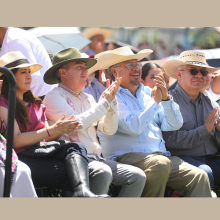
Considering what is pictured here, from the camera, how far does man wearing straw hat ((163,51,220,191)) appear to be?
4.61 metres

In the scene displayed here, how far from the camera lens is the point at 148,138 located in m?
4.32

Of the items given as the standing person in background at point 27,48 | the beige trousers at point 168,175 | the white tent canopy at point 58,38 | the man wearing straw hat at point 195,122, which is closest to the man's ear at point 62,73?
the standing person in background at point 27,48

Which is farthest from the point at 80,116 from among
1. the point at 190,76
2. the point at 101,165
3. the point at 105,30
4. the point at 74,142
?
the point at 105,30

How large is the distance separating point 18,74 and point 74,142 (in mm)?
900

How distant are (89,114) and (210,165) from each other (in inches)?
72.1

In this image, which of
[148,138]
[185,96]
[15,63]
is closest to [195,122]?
[185,96]

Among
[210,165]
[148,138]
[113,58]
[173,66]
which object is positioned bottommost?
[210,165]

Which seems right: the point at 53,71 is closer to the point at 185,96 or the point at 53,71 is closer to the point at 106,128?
the point at 106,128

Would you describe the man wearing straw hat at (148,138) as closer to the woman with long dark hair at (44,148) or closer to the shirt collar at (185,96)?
the shirt collar at (185,96)

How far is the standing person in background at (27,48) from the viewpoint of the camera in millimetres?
4367

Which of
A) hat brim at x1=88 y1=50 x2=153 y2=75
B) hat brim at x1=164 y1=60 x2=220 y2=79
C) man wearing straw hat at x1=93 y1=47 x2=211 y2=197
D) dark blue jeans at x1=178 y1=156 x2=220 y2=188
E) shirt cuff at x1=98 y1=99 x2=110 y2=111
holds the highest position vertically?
hat brim at x1=88 y1=50 x2=153 y2=75

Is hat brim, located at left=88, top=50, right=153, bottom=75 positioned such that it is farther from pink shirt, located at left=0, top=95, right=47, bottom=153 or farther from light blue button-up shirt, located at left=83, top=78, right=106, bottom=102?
pink shirt, located at left=0, top=95, right=47, bottom=153

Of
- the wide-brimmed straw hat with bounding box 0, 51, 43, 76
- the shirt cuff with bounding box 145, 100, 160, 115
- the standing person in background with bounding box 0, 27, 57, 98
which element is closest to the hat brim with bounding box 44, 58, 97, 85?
the standing person in background with bounding box 0, 27, 57, 98

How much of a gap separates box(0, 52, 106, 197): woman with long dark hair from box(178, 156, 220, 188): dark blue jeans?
5.31 ft
